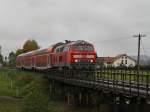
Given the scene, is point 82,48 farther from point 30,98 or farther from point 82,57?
point 30,98

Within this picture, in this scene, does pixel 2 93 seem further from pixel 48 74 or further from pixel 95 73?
pixel 95 73

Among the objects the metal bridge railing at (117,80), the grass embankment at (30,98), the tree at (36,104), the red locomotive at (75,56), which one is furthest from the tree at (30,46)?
the tree at (36,104)

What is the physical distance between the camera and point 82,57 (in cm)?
4934

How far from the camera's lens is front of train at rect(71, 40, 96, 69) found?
161 ft

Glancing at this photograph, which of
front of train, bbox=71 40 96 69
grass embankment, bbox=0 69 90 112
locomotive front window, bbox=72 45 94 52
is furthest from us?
locomotive front window, bbox=72 45 94 52

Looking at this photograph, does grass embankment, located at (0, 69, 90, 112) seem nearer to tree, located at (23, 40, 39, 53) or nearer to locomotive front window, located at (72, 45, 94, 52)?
locomotive front window, located at (72, 45, 94, 52)

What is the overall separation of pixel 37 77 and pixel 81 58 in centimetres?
2096

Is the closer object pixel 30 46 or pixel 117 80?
pixel 117 80

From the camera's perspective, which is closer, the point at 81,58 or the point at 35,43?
the point at 81,58

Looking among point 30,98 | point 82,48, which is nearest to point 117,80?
point 30,98

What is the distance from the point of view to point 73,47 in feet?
165

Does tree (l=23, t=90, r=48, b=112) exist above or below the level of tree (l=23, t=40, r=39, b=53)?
below

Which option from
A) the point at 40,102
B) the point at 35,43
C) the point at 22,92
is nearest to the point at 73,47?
the point at 40,102

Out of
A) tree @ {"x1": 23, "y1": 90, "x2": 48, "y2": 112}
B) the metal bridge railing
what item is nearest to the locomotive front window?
the metal bridge railing
